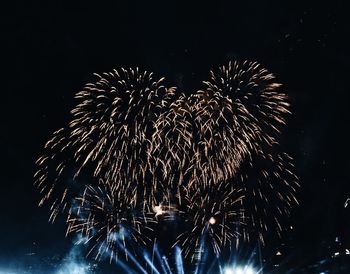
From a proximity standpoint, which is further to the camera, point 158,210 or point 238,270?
point 238,270

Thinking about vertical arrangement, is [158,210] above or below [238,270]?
above

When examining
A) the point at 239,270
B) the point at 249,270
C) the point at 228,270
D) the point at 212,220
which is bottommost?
the point at 239,270

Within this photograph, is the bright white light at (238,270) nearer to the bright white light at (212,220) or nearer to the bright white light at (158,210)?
the bright white light at (212,220)

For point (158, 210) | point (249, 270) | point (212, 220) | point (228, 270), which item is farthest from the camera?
point (228, 270)

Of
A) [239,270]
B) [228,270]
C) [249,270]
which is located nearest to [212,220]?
[249,270]

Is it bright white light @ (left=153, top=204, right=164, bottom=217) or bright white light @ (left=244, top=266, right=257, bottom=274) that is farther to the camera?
bright white light @ (left=244, top=266, right=257, bottom=274)

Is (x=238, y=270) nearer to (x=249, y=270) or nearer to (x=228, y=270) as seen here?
(x=228, y=270)

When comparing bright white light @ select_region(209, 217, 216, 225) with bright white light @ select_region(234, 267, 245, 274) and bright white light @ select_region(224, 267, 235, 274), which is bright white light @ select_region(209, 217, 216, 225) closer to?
bright white light @ select_region(234, 267, 245, 274)

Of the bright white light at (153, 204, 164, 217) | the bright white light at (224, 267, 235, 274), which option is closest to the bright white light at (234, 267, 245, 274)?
the bright white light at (224, 267, 235, 274)

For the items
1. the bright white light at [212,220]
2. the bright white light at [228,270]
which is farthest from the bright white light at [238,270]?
the bright white light at [212,220]

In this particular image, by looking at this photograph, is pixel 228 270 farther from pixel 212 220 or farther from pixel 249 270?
pixel 212 220

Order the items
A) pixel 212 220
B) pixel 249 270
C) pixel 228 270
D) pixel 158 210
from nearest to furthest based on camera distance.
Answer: pixel 212 220, pixel 158 210, pixel 249 270, pixel 228 270

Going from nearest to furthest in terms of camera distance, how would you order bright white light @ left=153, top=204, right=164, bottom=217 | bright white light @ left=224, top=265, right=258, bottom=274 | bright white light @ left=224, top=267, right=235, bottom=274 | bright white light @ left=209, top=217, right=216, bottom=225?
bright white light @ left=153, top=204, right=164, bottom=217, bright white light @ left=209, top=217, right=216, bottom=225, bright white light @ left=224, top=265, right=258, bottom=274, bright white light @ left=224, top=267, right=235, bottom=274

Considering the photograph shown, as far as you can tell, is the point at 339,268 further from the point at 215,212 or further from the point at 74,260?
the point at 74,260
